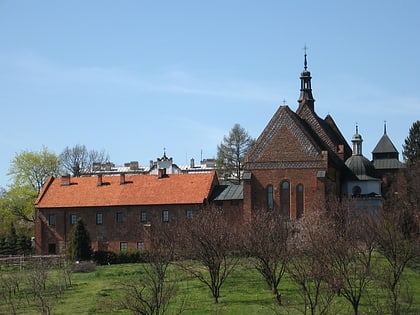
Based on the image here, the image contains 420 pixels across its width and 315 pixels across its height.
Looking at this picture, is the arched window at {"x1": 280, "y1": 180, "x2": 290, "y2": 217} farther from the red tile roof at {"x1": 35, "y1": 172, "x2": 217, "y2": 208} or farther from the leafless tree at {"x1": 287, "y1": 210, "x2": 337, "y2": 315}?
the leafless tree at {"x1": 287, "y1": 210, "x2": 337, "y2": 315}

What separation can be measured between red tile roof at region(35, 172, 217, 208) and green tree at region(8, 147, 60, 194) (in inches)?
643

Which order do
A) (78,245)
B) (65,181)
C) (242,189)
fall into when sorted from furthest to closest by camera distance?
1. (65,181)
2. (242,189)
3. (78,245)

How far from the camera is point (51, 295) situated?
4006cm

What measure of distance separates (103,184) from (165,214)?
7.41 m

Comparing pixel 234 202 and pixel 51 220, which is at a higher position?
pixel 234 202

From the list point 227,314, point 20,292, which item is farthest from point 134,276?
point 227,314

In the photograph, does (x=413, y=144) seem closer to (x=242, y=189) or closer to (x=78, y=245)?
(x=242, y=189)

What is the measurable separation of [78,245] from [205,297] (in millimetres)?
21756

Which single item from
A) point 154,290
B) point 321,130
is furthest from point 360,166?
point 154,290

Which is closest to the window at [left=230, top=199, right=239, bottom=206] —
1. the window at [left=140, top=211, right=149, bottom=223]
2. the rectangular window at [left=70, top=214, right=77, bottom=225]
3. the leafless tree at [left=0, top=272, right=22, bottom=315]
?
the window at [left=140, top=211, right=149, bottom=223]

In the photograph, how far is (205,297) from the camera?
38656 mm

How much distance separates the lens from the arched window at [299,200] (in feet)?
203

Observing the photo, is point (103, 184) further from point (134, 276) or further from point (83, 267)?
point (134, 276)

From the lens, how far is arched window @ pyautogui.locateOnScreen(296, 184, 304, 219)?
61938mm
